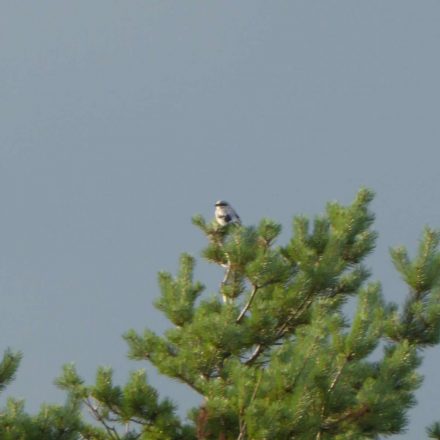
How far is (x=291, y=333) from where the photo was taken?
12820mm

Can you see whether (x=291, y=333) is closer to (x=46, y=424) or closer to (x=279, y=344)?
(x=279, y=344)

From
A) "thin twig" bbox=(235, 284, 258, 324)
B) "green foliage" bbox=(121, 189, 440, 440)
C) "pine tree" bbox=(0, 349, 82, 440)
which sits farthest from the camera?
"thin twig" bbox=(235, 284, 258, 324)

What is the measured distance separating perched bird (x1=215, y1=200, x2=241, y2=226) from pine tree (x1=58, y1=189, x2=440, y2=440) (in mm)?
182

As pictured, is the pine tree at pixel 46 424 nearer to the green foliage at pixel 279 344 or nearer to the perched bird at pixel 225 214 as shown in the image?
the green foliage at pixel 279 344

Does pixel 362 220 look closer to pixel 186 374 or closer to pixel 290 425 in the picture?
pixel 186 374

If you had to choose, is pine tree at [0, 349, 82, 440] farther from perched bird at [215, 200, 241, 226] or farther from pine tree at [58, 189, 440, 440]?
perched bird at [215, 200, 241, 226]

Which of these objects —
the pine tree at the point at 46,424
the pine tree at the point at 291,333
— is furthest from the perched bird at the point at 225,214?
the pine tree at the point at 46,424

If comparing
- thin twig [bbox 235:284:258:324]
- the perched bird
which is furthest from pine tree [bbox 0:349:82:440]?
the perched bird

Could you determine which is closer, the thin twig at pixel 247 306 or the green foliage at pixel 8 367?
the green foliage at pixel 8 367

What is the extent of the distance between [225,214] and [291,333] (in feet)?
4.69

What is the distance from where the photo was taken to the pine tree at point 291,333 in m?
10.6

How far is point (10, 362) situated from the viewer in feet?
35.8

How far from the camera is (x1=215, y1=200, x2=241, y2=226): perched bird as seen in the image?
43.0 feet

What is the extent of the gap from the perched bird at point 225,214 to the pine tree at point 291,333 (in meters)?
0.18
